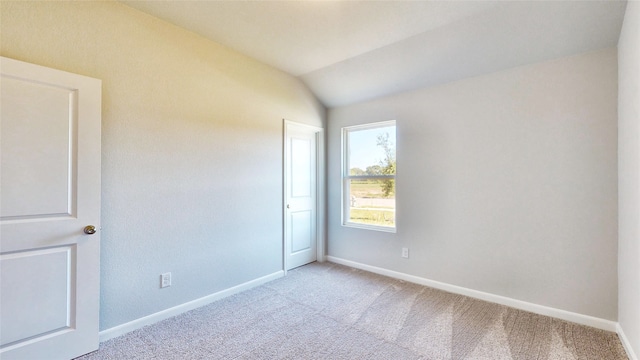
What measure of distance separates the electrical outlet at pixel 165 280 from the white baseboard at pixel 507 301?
7.52ft

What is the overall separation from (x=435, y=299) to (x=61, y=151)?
11.0 ft

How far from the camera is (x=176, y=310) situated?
8.08 ft

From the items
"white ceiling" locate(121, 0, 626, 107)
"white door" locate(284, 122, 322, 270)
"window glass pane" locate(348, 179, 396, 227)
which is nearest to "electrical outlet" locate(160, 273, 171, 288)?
"white door" locate(284, 122, 322, 270)

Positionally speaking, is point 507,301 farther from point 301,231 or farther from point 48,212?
point 48,212

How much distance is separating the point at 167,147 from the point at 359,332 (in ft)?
7.33

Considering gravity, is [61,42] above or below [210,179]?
above

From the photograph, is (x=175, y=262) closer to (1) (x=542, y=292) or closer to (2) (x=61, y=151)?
(2) (x=61, y=151)

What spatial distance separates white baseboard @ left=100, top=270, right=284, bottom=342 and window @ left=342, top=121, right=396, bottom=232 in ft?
4.68

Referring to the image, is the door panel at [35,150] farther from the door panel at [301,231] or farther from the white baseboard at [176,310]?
the door panel at [301,231]

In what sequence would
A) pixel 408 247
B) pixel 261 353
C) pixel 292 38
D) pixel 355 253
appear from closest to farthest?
1. pixel 261 353
2. pixel 292 38
3. pixel 408 247
4. pixel 355 253

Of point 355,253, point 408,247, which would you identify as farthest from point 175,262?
point 408,247

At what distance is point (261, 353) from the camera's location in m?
1.95

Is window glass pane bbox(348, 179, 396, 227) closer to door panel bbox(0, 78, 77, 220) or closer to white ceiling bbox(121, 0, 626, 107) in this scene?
white ceiling bbox(121, 0, 626, 107)

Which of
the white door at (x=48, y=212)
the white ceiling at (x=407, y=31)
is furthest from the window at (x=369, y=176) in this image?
the white door at (x=48, y=212)
